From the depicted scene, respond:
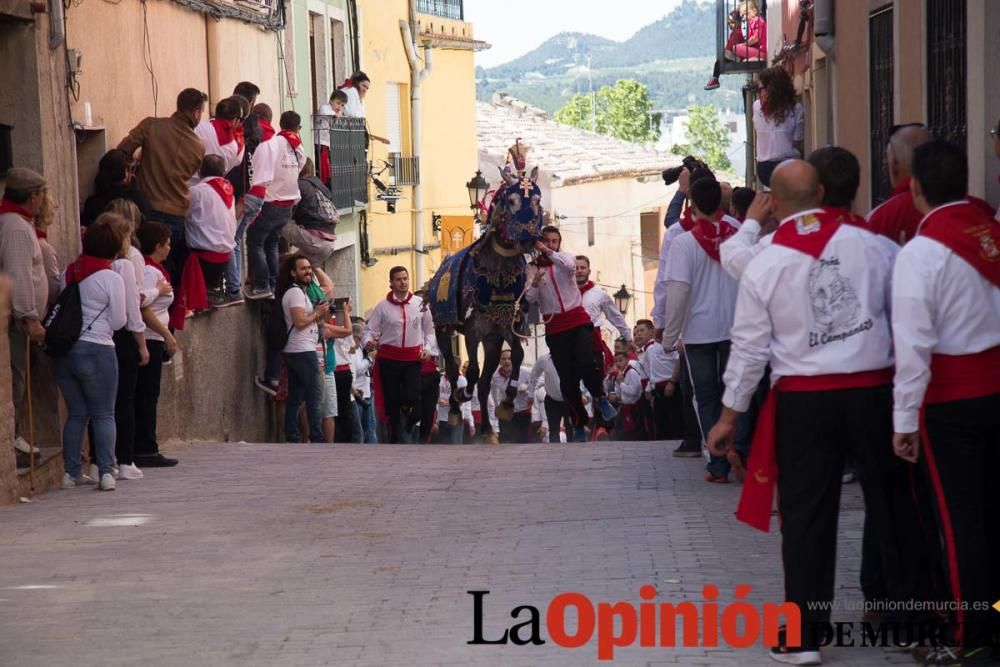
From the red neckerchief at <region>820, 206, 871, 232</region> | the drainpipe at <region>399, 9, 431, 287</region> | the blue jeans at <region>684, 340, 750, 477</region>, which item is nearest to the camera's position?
the red neckerchief at <region>820, 206, 871, 232</region>

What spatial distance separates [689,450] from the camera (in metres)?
12.5

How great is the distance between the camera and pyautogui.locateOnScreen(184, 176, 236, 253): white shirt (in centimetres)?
1484

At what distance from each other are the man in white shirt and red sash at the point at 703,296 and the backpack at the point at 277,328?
21.5 ft

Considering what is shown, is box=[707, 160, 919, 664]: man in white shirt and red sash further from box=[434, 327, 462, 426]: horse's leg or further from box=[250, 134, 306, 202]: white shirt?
box=[250, 134, 306, 202]: white shirt

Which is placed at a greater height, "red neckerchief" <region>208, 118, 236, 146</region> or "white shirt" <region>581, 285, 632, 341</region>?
"red neckerchief" <region>208, 118, 236, 146</region>

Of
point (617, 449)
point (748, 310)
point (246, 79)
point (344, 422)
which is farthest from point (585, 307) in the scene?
point (748, 310)

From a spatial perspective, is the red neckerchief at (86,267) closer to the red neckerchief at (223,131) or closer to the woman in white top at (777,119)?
the red neckerchief at (223,131)

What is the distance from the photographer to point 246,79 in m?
20.0

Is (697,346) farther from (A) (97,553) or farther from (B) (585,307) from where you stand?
(B) (585,307)

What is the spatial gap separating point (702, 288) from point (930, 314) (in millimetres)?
4393

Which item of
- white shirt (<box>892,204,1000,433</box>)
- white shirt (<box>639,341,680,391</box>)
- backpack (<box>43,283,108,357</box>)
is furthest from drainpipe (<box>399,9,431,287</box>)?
white shirt (<box>892,204,1000,433</box>)

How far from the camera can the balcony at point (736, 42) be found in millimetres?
25953

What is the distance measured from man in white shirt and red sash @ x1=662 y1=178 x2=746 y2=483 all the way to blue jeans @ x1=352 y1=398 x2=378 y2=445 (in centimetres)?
832

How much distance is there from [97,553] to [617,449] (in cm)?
547
